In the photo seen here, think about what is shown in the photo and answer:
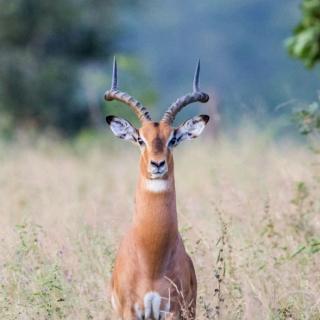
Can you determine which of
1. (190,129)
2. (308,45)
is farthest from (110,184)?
(190,129)

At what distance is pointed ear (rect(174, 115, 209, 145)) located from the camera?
857 cm

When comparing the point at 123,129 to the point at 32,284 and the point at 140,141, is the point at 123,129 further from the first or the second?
the point at 32,284

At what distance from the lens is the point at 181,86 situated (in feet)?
193

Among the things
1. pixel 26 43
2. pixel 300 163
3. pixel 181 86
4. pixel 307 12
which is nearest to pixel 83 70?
pixel 26 43

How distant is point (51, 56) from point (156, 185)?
59.6ft

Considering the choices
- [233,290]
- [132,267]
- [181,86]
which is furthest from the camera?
[181,86]

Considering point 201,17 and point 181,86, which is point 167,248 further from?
point 201,17

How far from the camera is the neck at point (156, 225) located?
832cm

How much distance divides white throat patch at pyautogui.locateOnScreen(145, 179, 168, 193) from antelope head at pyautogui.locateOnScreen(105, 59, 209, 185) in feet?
0.09

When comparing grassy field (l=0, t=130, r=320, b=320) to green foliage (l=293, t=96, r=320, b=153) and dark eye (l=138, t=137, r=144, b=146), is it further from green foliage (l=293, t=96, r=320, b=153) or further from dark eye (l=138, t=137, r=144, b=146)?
dark eye (l=138, t=137, r=144, b=146)

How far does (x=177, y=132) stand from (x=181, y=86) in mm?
50350

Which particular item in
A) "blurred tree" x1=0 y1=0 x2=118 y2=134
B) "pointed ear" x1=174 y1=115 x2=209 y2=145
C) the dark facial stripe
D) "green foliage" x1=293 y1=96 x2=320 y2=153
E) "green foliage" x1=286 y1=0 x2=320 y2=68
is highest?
"blurred tree" x1=0 y1=0 x2=118 y2=134

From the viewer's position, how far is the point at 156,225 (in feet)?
27.5

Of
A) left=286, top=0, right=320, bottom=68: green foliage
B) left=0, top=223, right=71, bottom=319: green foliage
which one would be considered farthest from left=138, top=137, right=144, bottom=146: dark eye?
left=286, top=0, right=320, bottom=68: green foliage
